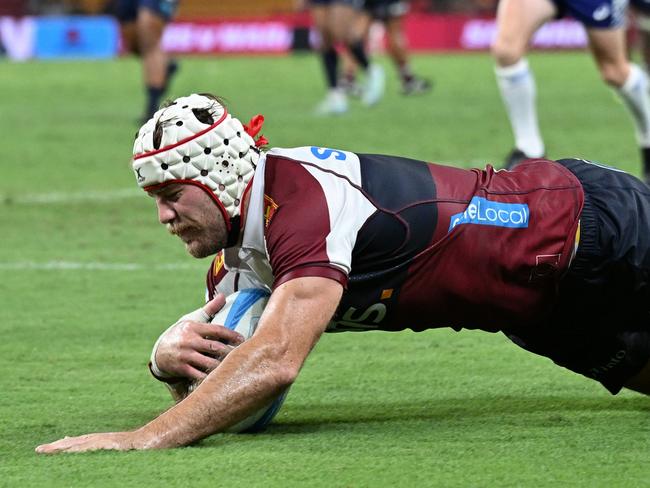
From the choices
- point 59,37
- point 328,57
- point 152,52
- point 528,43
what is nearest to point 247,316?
point 528,43

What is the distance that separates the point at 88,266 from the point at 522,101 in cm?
324

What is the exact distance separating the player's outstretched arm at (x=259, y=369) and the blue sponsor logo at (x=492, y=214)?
0.47 m

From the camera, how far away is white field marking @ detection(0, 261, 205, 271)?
6914 millimetres

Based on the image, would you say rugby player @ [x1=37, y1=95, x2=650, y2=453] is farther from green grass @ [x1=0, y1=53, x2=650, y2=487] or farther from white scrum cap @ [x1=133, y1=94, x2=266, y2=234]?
green grass @ [x1=0, y1=53, x2=650, y2=487]

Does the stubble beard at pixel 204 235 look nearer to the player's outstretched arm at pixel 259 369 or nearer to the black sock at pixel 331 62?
the player's outstretched arm at pixel 259 369

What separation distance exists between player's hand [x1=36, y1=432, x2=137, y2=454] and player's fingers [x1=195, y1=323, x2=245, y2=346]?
0.43m

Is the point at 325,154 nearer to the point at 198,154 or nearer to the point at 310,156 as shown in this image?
the point at 310,156

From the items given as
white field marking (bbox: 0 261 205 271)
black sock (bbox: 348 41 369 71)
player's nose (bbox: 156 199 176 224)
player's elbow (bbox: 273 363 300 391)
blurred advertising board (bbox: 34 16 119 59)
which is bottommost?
blurred advertising board (bbox: 34 16 119 59)

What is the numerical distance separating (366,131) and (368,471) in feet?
30.3

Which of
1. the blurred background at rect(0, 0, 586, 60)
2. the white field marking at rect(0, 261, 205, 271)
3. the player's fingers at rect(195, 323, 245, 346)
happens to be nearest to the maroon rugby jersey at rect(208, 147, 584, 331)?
the player's fingers at rect(195, 323, 245, 346)

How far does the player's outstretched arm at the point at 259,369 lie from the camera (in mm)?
3646

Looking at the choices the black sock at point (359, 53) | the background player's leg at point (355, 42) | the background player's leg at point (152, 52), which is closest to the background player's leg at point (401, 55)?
the background player's leg at point (355, 42)

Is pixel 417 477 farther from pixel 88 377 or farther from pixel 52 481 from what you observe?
pixel 88 377

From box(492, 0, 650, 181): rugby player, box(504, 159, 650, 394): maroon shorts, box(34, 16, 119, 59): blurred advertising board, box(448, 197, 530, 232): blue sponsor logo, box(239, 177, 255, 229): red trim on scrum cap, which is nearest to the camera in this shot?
box(239, 177, 255, 229): red trim on scrum cap
